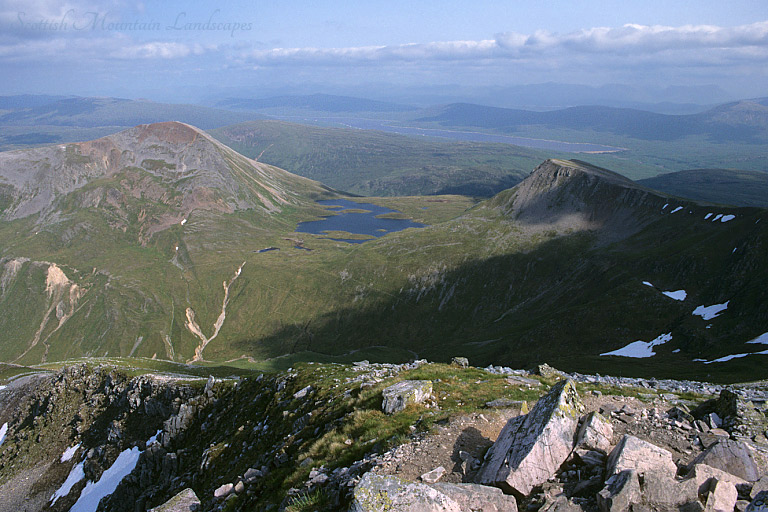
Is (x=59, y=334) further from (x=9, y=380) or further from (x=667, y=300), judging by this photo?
(x=667, y=300)

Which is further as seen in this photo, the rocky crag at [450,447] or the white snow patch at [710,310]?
the white snow patch at [710,310]

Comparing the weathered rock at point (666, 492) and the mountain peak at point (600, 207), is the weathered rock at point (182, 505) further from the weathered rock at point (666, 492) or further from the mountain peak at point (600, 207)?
the mountain peak at point (600, 207)

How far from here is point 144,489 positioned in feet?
136

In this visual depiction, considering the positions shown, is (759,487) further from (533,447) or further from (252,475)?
(252,475)

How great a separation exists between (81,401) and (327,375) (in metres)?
51.1

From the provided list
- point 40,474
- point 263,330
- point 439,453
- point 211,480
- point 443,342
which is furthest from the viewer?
point 263,330

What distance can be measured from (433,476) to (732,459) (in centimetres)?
964

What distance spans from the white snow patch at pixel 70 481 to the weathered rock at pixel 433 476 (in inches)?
2264

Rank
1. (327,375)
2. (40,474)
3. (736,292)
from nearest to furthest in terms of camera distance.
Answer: (327,375) → (40,474) → (736,292)

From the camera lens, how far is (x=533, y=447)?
14.0 metres

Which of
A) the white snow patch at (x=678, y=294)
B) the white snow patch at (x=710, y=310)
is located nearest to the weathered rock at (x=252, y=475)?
the white snow patch at (x=710, y=310)

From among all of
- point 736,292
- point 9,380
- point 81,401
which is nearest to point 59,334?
point 9,380

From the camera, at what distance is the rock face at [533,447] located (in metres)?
13.7

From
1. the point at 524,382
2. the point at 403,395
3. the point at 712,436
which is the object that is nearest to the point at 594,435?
the point at 712,436
